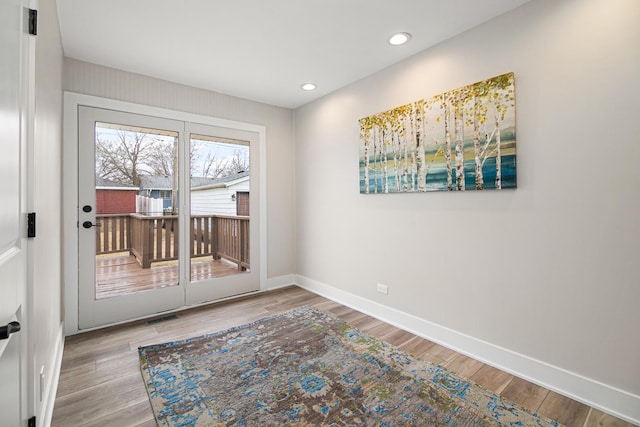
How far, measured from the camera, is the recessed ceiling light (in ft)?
7.98

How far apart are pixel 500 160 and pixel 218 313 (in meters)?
3.03

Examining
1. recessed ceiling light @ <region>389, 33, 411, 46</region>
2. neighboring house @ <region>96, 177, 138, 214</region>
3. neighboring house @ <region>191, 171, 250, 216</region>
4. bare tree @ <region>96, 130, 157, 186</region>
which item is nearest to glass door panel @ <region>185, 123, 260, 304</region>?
neighboring house @ <region>191, 171, 250, 216</region>

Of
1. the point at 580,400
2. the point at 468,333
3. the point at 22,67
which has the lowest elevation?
the point at 580,400

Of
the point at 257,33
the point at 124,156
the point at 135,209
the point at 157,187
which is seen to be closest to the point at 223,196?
the point at 157,187

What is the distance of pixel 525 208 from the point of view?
2080 millimetres

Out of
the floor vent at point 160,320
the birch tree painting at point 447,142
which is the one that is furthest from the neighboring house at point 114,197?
the birch tree painting at point 447,142

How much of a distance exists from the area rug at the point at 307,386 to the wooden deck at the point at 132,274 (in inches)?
36.1

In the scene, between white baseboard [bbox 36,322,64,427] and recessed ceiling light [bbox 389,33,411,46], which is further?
recessed ceiling light [bbox 389,33,411,46]

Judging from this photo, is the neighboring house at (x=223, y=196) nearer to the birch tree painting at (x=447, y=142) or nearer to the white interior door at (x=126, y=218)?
the white interior door at (x=126, y=218)

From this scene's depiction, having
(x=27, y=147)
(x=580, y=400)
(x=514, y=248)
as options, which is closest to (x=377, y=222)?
(x=514, y=248)

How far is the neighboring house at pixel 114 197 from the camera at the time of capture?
2.92 meters

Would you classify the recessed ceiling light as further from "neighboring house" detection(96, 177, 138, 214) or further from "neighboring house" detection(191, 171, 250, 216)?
"neighboring house" detection(96, 177, 138, 214)

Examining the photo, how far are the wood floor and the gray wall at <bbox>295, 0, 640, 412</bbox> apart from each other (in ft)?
0.73

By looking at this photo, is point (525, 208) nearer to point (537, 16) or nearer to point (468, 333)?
point (468, 333)
